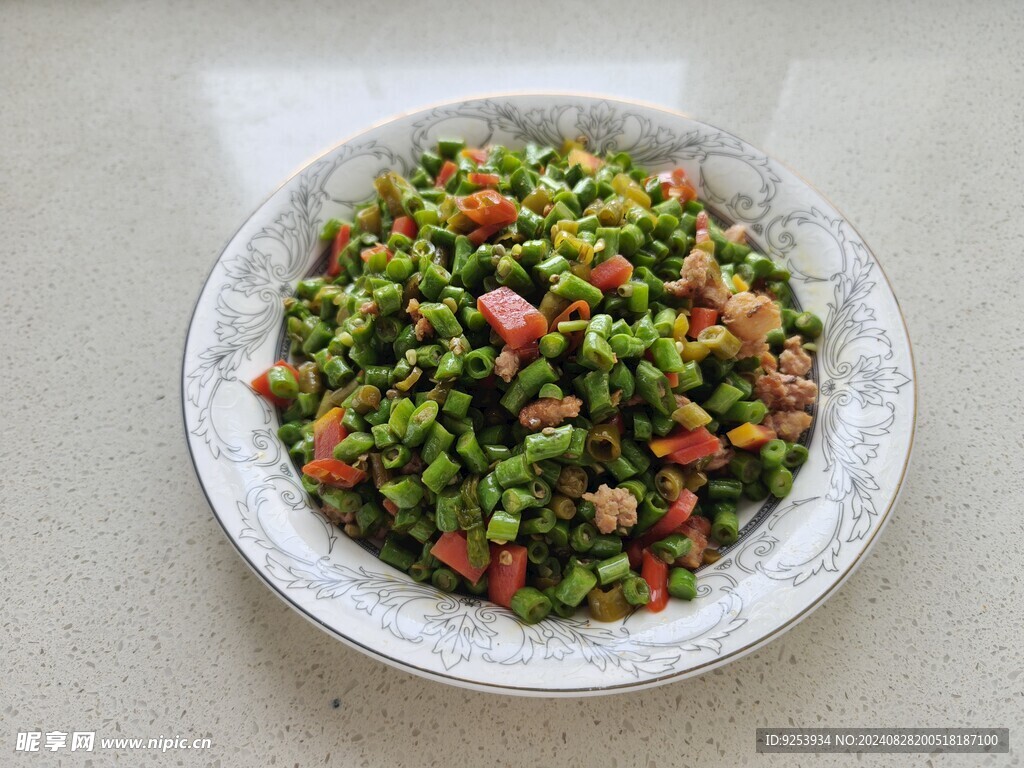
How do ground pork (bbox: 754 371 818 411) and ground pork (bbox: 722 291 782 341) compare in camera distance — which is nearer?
ground pork (bbox: 722 291 782 341)

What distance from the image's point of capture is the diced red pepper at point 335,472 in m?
1.90

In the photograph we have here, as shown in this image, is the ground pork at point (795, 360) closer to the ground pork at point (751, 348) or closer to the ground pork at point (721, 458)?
the ground pork at point (751, 348)

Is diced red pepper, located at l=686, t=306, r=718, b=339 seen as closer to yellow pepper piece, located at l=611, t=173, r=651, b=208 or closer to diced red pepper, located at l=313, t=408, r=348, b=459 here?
yellow pepper piece, located at l=611, t=173, r=651, b=208

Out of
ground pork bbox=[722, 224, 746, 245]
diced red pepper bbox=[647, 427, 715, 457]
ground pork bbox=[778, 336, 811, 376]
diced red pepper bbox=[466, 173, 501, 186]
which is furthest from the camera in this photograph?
ground pork bbox=[722, 224, 746, 245]

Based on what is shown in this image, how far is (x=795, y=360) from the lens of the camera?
2.12 m

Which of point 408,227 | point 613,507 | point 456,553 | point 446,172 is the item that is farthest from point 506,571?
point 446,172

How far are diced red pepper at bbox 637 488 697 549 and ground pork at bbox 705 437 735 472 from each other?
123 mm

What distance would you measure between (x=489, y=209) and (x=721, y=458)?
995 mm

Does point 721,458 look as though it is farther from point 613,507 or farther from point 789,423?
point 613,507

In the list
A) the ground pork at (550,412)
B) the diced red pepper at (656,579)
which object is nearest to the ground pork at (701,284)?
the ground pork at (550,412)

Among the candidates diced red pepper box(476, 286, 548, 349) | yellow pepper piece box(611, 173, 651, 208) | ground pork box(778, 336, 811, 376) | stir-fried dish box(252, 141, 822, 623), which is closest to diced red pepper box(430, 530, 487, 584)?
stir-fried dish box(252, 141, 822, 623)

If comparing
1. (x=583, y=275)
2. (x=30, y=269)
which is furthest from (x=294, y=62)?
(x=583, y=275)

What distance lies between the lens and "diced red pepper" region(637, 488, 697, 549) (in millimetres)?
1901

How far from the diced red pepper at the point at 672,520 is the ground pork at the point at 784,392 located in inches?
16.1
